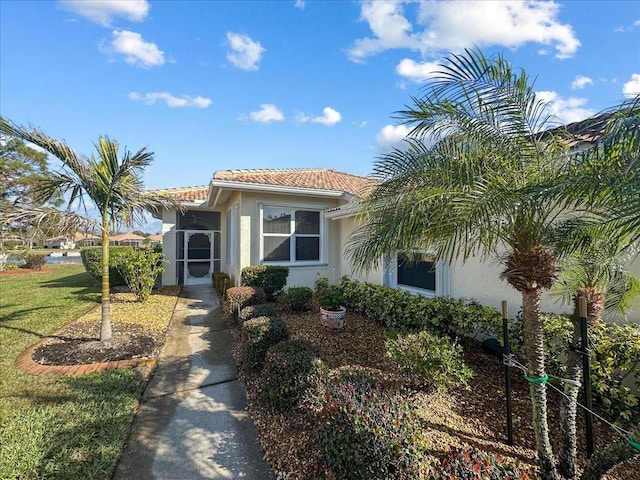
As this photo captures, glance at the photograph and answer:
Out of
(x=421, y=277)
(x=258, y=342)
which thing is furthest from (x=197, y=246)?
(x=421, y=277)

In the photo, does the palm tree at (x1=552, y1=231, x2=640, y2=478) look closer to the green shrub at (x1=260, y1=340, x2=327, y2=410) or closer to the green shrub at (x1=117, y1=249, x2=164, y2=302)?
the green shrub at (x1=260, y1=340, x2=327, y2=410)

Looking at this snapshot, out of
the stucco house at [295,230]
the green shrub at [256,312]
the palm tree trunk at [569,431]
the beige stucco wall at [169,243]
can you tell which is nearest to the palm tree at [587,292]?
the palm tree trunk at [569,431]

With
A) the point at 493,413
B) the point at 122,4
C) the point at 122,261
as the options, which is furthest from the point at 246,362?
the point at 122,4

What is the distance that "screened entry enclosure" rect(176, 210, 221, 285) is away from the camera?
Answer: 15.2m

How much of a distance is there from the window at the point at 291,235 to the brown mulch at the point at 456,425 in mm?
6203

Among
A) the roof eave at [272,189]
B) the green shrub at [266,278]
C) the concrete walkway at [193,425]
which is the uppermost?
the roof eave at [272,189]

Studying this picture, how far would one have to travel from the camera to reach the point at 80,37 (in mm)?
8648

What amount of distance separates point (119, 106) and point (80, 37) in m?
3.19

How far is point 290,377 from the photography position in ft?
13.4

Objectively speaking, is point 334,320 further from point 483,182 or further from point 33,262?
point 33,262

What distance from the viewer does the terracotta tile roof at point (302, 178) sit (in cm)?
1117

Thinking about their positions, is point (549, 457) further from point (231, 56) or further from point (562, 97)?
point (231, 56)

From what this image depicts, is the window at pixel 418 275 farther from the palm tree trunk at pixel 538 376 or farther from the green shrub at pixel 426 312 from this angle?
the palm tree trunk at pixel 538 376

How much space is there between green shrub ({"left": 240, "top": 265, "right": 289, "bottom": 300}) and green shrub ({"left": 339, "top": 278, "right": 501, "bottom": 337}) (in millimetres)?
2995
